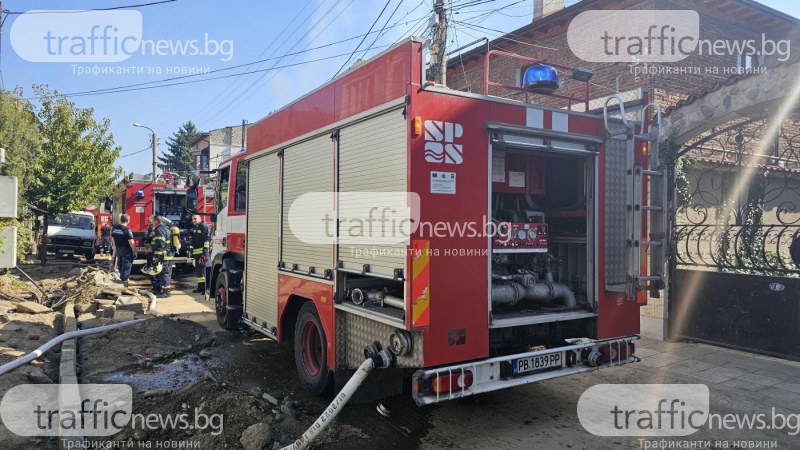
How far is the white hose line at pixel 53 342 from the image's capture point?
514cm

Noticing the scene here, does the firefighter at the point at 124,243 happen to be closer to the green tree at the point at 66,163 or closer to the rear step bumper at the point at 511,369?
the green tree at the point at 66,163

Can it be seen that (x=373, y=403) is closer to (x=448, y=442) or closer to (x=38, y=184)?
(x=448, y=442)

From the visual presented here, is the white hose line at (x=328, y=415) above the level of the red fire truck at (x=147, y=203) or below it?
below

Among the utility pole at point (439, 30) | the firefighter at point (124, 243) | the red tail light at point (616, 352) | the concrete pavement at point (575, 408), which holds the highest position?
the utility pole at point (439, 30)

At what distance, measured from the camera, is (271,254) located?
20.0 feet

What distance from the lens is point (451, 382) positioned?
11.5 feet

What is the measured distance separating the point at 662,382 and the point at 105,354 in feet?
22.0

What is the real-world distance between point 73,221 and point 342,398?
60.9 ft

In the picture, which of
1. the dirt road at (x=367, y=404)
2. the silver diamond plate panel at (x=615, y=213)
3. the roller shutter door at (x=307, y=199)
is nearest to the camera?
the dirt road at (x=367, y=404)

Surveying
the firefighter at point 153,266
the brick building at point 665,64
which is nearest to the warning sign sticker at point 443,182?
the brick building at point 665,64

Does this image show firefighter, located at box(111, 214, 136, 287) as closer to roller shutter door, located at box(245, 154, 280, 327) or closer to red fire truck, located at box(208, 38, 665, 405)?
roller shutter door, located at box(245, 154, 280, 327)

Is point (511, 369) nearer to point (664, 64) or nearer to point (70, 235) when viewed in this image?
point (664, 64)

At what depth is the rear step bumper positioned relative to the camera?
11.3 feet

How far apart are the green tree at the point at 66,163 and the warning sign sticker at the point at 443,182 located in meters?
15.1
